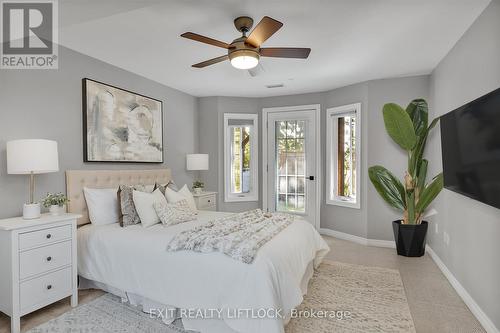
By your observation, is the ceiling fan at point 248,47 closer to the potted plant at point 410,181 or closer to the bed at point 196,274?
the bed at point 196,274

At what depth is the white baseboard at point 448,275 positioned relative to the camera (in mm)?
2221

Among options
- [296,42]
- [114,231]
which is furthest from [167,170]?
[296,42]

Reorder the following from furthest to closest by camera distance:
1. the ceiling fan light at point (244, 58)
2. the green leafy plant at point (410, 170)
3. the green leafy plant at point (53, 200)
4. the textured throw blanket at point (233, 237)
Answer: the green leafy plant at point (410, 170) → the green leafy plant at point (53, 200) → the ceiling fan light at point (244, 58) → the textured throw blanket at point (233, 237)

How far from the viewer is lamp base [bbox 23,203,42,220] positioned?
2.43m

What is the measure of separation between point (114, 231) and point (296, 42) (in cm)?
268

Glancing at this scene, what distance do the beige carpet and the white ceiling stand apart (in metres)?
2.57

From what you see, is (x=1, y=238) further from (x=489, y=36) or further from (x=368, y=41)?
(x=489, y=36)

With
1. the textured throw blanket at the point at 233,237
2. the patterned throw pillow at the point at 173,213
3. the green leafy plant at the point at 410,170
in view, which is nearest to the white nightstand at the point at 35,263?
the patterned throw pillow at the point at 173,213

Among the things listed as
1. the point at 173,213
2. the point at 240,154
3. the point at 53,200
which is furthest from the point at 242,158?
the point at 53,200

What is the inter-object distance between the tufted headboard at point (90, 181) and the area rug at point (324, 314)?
1004mm

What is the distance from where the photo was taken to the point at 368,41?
2924 millimetres

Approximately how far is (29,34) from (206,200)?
3031 mm

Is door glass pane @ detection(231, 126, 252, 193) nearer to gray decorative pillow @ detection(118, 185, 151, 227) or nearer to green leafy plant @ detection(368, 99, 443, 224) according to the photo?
green leafy plant @ detection(368, 99, 443, 224)

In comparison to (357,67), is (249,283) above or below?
below
